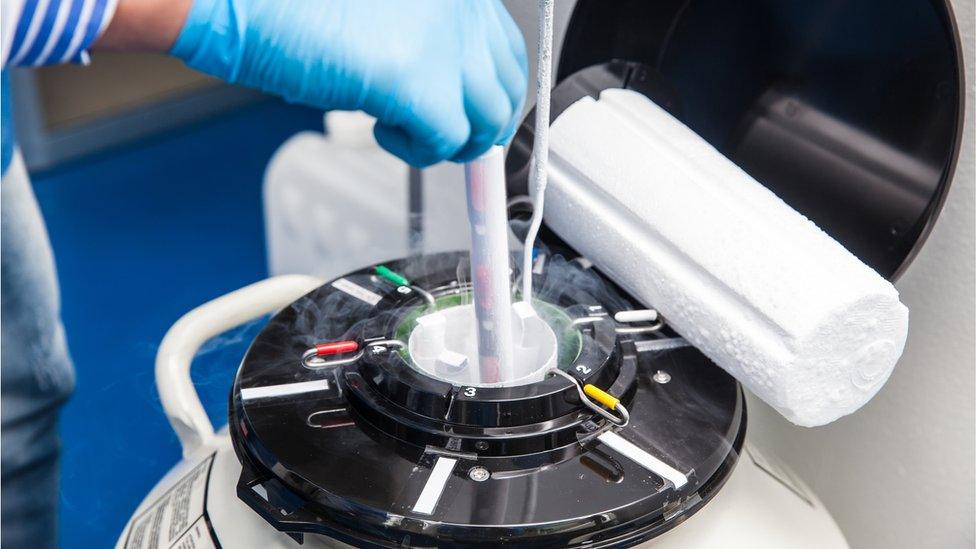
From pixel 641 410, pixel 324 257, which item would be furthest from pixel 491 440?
pixel 324 257

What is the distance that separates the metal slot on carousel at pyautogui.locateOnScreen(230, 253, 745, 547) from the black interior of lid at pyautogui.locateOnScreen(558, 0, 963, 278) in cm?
26

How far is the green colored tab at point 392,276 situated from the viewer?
0.86 meters

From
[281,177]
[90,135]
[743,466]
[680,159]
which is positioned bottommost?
[90,135]

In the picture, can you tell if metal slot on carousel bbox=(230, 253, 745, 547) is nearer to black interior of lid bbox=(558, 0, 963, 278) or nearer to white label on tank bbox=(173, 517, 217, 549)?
white label on tank bbox=(173, 517, 217, 549)

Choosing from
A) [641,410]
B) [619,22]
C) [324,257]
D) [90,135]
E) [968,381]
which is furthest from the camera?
[90,135]

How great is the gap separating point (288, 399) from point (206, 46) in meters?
0.29

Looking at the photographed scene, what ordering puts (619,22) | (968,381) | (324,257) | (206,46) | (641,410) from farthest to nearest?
(324,257) < (619,22) < (968,381) < (641,410) < (206,46)

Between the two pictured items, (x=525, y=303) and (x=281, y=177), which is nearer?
(x=525, y=303)

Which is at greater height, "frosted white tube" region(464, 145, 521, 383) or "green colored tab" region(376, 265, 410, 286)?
"frosted white tube" region(464, 145, 521, 383)

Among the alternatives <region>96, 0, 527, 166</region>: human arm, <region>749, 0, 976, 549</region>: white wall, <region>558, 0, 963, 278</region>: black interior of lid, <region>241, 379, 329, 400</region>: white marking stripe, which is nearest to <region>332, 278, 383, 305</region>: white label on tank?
<region>241, 379, 329, 400</region>: white marking stripe

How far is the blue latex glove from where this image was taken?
609mm

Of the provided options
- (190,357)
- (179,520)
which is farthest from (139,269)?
(179,520)

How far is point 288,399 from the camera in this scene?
72 cm

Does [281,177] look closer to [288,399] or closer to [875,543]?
[288,399]
